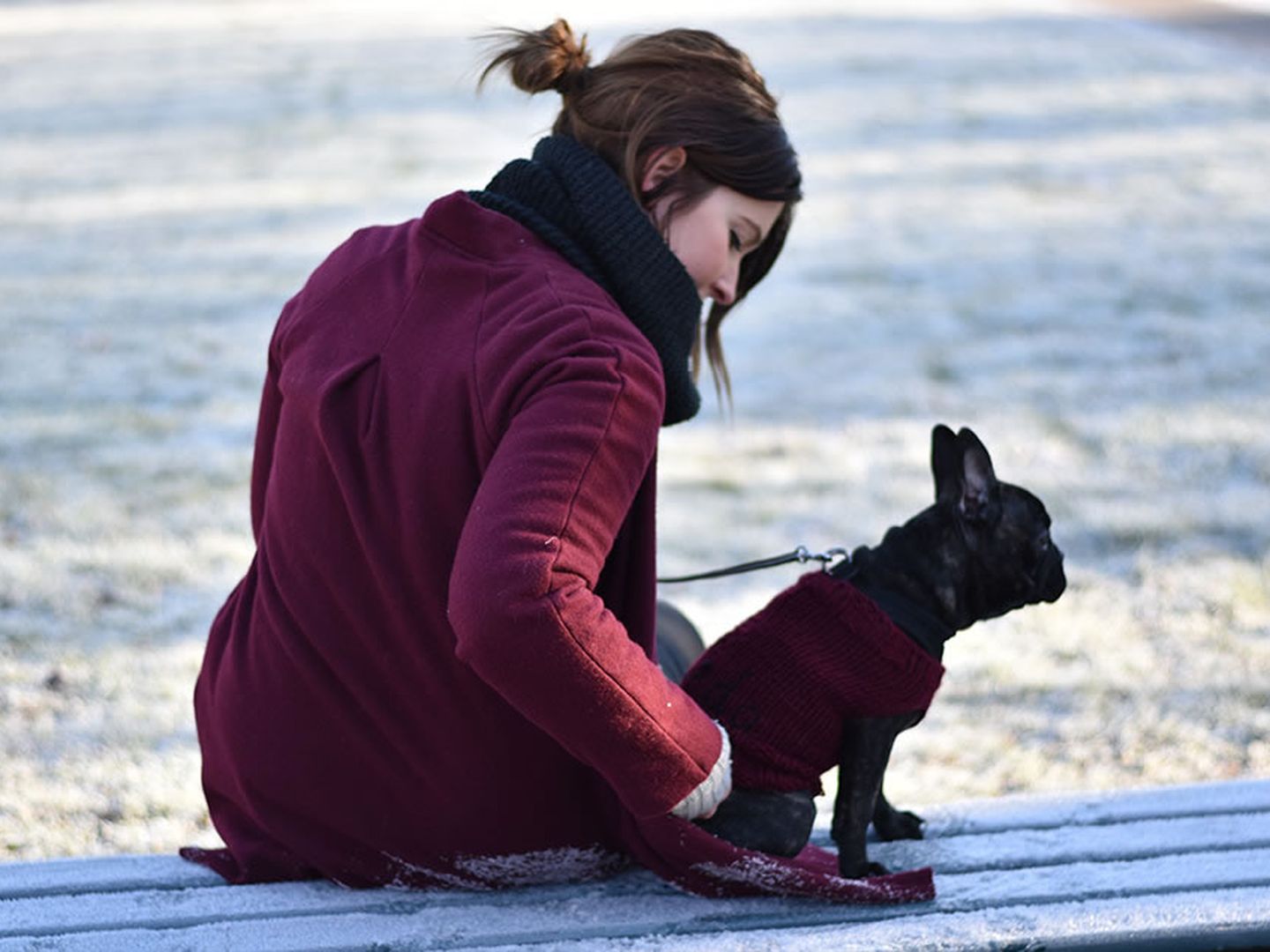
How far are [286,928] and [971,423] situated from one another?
4195mm

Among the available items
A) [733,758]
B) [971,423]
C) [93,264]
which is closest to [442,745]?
[733,758]

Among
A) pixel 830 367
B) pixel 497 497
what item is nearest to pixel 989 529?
pixel 497 497

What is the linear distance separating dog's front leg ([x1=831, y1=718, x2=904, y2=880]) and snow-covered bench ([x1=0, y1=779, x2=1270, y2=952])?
12 centimetres

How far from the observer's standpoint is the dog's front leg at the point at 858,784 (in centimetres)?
255

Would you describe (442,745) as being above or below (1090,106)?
below

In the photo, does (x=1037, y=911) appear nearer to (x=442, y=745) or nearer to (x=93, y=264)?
(x=442, y=745)

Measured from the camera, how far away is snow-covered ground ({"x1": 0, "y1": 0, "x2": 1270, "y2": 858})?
3.95 meters

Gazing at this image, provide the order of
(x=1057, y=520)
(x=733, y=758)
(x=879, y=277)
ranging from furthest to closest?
(x=879, y=277) → (x=1057, y=520) → (x=733, y=758)

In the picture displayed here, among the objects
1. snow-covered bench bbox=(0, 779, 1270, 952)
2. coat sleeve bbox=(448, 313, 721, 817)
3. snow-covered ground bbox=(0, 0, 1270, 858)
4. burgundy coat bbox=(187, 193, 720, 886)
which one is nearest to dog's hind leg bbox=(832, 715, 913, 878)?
snow-covered bench bbox=(0, 779, 1270, 952)

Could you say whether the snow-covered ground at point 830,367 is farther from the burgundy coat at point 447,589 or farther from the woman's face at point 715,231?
the woman's face at point 715,231

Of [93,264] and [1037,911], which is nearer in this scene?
[1037,911]

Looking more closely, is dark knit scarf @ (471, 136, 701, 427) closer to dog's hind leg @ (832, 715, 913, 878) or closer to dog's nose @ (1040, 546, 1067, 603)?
dog's hind leg @ (832, 715, 913, 878)

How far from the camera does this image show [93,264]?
858 centimetres

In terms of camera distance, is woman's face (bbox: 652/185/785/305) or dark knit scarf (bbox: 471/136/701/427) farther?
woman's face (bbox: 652/185/785/305)
